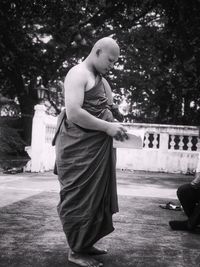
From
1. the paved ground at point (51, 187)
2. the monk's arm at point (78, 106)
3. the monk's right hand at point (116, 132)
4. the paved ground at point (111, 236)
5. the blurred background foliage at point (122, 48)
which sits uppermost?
the blurred background foliage at point (122, 48)

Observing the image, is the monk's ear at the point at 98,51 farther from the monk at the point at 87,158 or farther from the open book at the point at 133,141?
the open book at the point at 133,141

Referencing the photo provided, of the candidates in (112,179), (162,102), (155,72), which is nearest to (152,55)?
(155,72)

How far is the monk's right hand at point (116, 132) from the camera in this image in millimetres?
2709

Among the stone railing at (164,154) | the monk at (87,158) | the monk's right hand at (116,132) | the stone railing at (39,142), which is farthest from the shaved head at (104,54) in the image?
the stone railing at (164,154)

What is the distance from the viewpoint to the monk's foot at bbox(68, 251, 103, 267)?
2754 millimetres

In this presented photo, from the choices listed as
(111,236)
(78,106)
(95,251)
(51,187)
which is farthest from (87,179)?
(51,187)

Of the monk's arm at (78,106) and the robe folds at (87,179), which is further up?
the monk's arm at (78,106)

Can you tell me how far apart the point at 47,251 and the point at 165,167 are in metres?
7.96

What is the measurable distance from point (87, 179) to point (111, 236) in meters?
1.09

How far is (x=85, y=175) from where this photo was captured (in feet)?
9.05

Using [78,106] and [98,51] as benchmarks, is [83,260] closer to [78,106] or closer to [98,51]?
[78,106]

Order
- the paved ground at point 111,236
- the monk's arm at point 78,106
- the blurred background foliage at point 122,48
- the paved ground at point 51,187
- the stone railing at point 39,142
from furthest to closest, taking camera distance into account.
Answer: the blurred background foliage at point 122,48, the stone railing at point 39,142, the paved ground at point 51,187, the paved ground at point 111,236, the monk's arm at point 78,106

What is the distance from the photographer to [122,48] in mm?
17750

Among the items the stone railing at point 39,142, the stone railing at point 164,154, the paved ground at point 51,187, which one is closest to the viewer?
the paved ground at point 51,187
